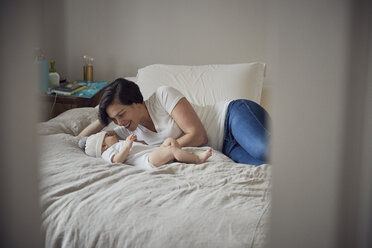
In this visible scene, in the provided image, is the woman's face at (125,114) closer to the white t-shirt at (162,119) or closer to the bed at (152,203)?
the white t-shirt at (162,119)

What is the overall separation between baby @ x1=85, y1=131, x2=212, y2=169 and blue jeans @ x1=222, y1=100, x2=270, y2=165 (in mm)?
229

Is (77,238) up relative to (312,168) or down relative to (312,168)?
down

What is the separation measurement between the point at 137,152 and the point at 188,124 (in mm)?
277

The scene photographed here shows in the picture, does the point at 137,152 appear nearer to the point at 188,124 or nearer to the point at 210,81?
the point at 188,124

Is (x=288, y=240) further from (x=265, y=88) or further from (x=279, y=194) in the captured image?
(x=265, y=88)

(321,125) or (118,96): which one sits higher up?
(321,125)

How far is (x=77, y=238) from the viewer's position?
101 cm

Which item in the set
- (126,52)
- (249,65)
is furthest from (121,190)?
(126,52)

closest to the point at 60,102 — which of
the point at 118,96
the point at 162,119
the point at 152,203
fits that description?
the point at 118,96

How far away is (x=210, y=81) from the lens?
2357 mm

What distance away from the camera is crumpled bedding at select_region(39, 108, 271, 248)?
0.96m

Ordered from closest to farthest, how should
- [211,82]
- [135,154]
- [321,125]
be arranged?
[321,125] → [135,154] → [211,82]

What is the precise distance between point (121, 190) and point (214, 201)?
29 centimetres

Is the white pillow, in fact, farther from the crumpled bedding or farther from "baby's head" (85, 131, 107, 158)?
the crumpled bedding
